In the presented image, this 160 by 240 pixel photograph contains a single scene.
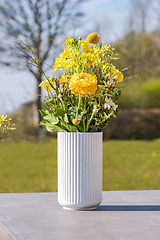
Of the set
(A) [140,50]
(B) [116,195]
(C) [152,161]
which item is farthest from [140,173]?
(A) [140,50]

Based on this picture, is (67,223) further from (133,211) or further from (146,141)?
(146,141)

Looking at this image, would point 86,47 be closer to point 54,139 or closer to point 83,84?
point 83,84

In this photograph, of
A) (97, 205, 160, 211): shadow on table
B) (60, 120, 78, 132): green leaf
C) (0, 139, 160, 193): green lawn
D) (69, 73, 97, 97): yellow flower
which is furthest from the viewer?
(0, 139, 160, 193): green lawn

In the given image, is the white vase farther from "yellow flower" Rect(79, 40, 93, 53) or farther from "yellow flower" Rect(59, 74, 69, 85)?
"yellow flower" Rect(79, 40, 93, 53)

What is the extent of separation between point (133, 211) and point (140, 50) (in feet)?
47.9

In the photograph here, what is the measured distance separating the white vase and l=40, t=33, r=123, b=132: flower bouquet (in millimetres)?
102

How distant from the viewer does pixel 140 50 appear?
16172 mm

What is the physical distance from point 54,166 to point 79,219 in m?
4.77

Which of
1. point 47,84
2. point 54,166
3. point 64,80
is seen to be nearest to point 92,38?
point 64,80

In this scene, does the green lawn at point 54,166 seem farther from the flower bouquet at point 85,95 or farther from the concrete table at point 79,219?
the flower bouquet at point 85,95

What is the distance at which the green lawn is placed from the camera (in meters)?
5.65

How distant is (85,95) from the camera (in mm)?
2365

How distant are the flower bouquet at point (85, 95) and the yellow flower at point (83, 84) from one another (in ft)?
0.05

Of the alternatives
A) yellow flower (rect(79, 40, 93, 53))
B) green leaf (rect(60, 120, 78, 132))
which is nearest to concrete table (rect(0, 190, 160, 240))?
green leaf (rect(60, 120, 78, 132))
